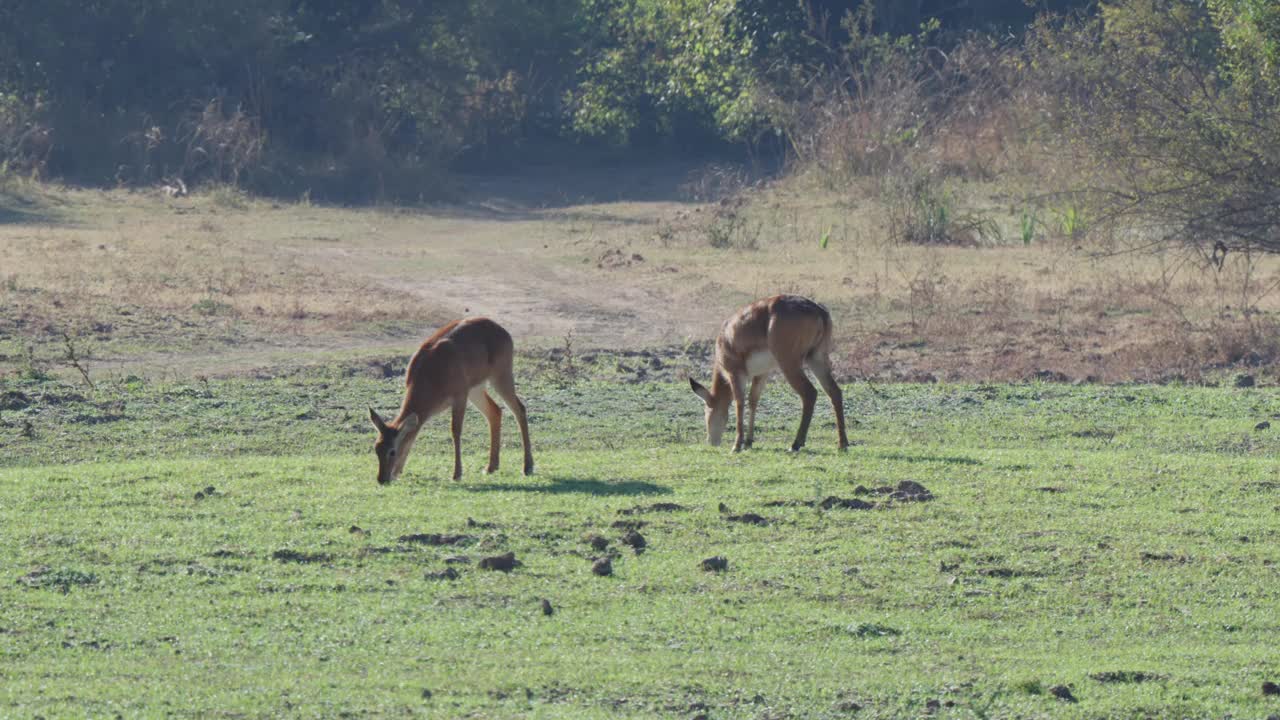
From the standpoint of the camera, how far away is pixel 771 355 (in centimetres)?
1221

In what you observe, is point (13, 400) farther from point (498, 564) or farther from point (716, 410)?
point (498, 564)

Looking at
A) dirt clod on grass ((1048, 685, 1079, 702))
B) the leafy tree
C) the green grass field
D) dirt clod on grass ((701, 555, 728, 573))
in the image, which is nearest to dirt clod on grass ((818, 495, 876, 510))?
the green grass field

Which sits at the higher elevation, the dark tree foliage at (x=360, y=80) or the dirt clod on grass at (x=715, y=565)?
the dark tree foliage at (x=360, y=80)

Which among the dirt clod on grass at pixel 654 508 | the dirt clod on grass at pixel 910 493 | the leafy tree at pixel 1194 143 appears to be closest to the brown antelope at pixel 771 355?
the dirt clod on grass at pixel 910 493

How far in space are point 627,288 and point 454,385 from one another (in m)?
13.0

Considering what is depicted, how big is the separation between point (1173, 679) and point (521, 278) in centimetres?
1857

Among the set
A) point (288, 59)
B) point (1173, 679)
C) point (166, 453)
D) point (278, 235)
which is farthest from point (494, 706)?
point (288, 59)

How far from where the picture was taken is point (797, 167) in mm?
34500

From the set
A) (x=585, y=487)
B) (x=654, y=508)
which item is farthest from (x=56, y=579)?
(x=585, y=487)

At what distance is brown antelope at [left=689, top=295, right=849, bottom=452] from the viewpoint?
39.5 feet

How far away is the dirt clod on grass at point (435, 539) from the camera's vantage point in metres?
8.75

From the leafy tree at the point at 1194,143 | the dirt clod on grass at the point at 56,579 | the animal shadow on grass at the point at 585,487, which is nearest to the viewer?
the dirt clod on grass at the point at 56,579

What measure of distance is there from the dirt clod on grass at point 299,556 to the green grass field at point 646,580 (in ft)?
0.04

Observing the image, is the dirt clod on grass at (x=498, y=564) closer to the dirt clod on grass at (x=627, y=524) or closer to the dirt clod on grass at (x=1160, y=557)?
the dirt clod on grass at (x=627, y=524)
